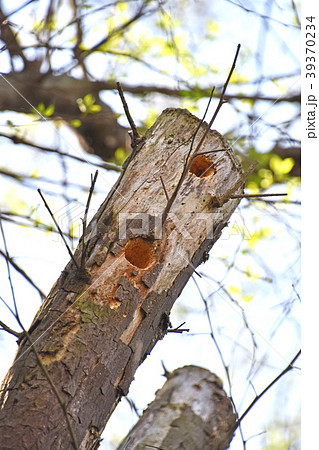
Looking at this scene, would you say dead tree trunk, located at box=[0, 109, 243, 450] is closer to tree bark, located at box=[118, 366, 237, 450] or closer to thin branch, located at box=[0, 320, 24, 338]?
thin branch, located at box=[0, 320, 24, 338]

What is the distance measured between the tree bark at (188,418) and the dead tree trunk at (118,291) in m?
0.34

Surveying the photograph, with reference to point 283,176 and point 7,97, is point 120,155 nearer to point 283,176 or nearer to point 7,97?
point 7,97

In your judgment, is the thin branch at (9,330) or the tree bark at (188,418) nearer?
the tree bark at (188,418)

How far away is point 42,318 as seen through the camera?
209 centimetres

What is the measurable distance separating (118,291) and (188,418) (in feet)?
2.41

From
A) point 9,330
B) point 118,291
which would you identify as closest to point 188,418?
point 118,291

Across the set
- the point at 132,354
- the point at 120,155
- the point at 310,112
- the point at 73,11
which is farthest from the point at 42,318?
the point at 73,11

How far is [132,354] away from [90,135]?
4.19 meters

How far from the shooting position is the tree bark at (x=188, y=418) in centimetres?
152

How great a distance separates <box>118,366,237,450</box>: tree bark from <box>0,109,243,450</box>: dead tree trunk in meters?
0.34

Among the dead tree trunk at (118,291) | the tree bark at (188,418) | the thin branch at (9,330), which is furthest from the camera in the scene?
the thin branch at (9,330)

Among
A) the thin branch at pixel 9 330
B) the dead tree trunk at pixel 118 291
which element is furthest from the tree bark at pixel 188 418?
the thin branch at pixel 9 330

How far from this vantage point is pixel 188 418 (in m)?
1.56

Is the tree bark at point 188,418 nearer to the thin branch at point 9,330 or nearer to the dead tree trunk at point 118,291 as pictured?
the dead tree trunk at point 118,291
